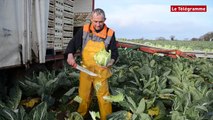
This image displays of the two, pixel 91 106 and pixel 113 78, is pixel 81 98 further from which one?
pixel 113 78

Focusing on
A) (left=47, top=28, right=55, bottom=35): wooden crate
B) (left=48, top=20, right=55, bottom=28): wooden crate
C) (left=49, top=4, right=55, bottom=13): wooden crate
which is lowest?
Answer: (left=47, top=28, right=55, bottom=35): wooden crate

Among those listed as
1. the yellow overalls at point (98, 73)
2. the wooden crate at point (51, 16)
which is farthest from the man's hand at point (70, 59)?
the wooden crate at point (51, 16)

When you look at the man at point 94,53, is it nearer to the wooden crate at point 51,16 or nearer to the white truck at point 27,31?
the white truck at point 27,31

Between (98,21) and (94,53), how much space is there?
17.9 inches

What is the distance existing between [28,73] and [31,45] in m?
0.87

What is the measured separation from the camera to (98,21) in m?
5.58

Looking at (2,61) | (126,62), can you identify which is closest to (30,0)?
(2,61)

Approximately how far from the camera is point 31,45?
265 inches

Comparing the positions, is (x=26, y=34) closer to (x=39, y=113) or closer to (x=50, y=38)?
(x=50, y=38)

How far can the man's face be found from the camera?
18.2 feet

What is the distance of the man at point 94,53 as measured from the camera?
5.70 m

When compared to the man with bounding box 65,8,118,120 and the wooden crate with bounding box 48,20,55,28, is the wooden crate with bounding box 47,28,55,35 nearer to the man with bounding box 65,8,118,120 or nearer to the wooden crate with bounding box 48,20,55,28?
the wooden crate with bounding box 48,20,55,28

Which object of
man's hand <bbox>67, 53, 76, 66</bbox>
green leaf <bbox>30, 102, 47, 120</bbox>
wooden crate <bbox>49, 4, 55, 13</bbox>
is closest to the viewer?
green leaf <bbox>30, 102, 47, 120</bbox>

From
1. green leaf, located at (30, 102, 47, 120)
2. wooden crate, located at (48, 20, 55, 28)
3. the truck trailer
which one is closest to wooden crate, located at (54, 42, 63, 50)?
the truck trailer
